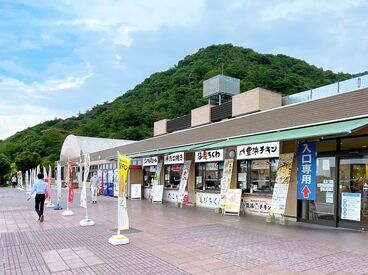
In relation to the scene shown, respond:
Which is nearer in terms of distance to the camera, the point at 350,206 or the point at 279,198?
the point at 350,206

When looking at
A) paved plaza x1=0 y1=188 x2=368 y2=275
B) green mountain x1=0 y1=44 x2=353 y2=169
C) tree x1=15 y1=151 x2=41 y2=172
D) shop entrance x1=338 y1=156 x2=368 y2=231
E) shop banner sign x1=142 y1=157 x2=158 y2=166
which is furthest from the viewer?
tree x1=15 y1=151 x2=41 y2=172

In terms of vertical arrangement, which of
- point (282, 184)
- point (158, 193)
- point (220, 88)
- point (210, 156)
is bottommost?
point (158, 193)

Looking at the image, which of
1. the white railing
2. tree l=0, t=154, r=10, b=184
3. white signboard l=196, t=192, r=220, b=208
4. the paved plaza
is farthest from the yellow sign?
tree l=0, t=154, r=10, b=184

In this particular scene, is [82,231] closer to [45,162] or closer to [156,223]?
[156,223]

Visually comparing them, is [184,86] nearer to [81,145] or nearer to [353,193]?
[81,145]

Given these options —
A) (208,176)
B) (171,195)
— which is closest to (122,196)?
(208,176)

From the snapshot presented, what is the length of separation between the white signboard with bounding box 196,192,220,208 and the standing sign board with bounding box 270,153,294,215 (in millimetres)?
3693

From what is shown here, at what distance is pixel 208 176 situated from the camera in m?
15.1

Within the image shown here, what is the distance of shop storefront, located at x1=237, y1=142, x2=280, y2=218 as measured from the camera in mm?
11227

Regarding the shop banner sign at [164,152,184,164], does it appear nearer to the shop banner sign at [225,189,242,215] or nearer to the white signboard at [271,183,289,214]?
the shop banner sign at [225,189,242,215]

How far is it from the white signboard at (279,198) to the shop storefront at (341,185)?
74 cm

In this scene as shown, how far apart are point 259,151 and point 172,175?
7.69 m

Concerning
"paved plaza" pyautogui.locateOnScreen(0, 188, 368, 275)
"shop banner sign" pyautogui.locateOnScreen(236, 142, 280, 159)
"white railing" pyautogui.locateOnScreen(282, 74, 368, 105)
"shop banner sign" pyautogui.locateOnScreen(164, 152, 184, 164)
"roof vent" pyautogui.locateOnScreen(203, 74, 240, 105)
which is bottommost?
"paved plaza" pyautogui.locateOnScreen(0, 188, 368, 275)

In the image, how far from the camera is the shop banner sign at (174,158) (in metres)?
16.3
